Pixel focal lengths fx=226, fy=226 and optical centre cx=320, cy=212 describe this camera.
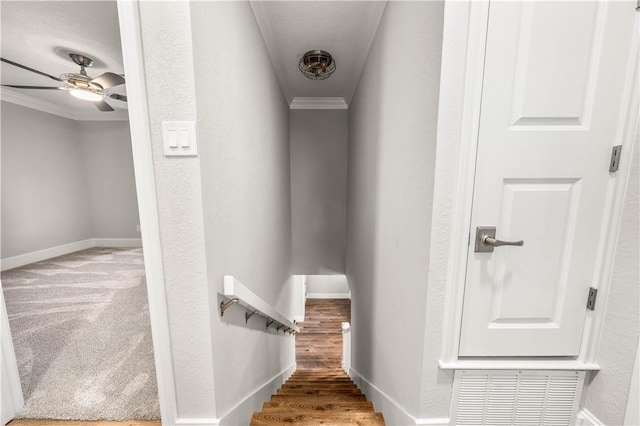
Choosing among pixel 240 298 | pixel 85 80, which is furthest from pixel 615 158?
pixel 85 80

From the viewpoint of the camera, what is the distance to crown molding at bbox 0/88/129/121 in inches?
120

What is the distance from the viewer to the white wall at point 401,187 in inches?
36.9

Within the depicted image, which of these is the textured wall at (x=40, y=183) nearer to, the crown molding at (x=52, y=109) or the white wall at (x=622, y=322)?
the crown molding at (x=52, y=109)

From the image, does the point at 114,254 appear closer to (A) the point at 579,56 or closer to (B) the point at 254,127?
(B) the point at 254,127

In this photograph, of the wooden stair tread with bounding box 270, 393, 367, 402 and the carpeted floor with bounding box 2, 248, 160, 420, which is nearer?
the carpeted floor with bounding box 2, 248, 160, 420

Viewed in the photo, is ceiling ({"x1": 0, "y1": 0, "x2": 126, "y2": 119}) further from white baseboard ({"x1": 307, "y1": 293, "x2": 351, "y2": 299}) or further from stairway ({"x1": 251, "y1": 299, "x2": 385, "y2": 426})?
white baseboard ({"x1": 307, "y1": 293, "x2": 351, "y2": 299})

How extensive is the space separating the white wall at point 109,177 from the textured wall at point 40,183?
0.11 metres

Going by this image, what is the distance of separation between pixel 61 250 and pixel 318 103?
4.78m

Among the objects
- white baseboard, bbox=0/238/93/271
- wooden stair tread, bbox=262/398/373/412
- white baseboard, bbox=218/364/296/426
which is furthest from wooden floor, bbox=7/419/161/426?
white baseboard, bbox=0/238/93/271

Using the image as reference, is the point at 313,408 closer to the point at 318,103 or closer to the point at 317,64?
the point at 317,64

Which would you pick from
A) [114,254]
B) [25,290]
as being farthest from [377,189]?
[114,254]

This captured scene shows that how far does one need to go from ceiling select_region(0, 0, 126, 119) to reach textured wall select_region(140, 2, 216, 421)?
1.35m

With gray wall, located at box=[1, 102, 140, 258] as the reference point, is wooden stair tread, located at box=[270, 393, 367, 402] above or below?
below

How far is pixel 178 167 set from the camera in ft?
2.88
